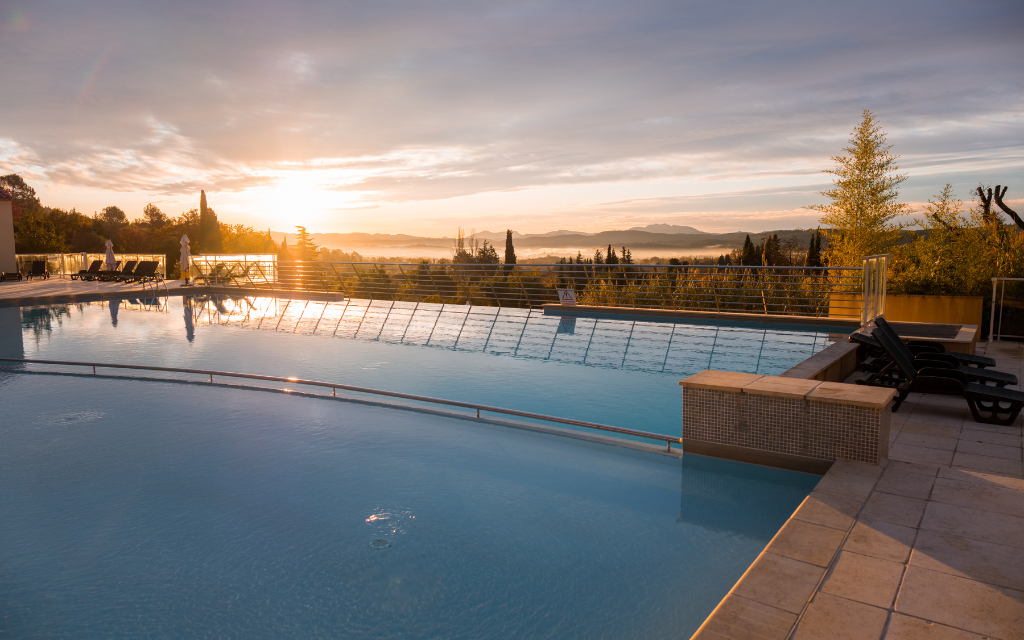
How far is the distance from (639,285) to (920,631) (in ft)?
35.5

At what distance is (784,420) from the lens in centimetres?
346

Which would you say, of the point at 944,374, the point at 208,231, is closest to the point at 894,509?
the point at 944,374

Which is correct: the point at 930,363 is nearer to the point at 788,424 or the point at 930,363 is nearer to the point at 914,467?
the point at 914,467

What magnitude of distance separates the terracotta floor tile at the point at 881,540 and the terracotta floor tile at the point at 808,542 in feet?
0.19

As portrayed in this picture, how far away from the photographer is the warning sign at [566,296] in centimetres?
1197

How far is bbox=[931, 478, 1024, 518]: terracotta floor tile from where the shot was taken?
2.67 m

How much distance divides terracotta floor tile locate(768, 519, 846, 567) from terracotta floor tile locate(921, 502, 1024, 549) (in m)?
0.44

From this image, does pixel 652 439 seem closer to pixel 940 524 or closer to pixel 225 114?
pixel 940 524

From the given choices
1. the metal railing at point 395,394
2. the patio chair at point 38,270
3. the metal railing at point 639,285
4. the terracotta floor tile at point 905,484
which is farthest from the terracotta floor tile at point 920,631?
the patio chair at point 38,270

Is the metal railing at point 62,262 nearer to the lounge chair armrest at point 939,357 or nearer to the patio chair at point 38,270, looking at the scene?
the patio chair at point 38,270

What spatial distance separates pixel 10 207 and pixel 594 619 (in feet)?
89.7

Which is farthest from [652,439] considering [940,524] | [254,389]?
[254,389]

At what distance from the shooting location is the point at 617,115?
14031 millimetres

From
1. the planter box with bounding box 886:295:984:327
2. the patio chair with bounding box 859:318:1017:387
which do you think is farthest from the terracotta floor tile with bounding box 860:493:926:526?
the planter box with bounding box 886:295:984:327
